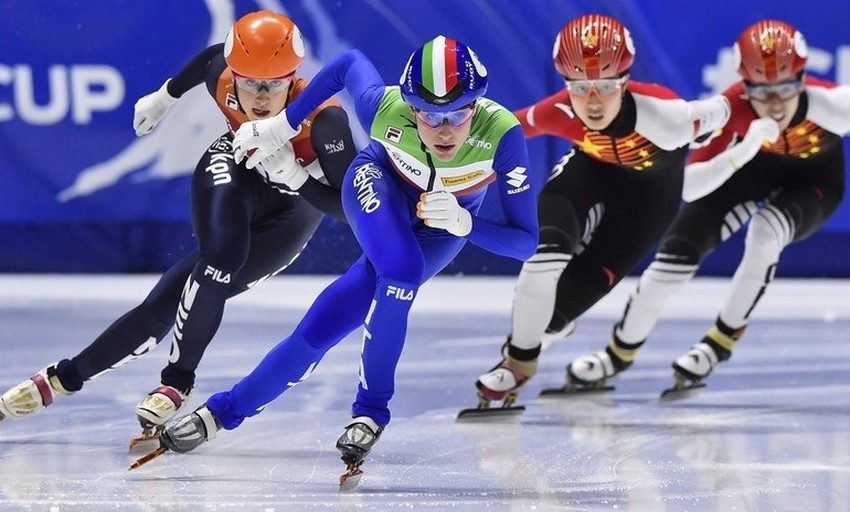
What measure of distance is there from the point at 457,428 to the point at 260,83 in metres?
1.38

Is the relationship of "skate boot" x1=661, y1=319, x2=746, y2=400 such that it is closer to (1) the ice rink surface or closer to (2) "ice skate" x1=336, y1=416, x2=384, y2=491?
(1) the ice rink surface

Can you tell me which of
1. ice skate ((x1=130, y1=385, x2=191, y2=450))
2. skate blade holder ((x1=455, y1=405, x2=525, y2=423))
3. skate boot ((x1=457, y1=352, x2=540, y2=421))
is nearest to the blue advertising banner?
skate boot ((x1=457, y1=352, x2=540, y2=421))

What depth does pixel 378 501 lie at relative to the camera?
3883 millimetres

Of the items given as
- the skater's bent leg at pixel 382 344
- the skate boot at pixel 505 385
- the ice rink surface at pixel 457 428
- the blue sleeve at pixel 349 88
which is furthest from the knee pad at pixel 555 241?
the skater's bent leg at pixel 382 344

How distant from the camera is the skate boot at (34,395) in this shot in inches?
181

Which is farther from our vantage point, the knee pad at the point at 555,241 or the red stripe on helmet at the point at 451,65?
the knee pad at the point at 555,241

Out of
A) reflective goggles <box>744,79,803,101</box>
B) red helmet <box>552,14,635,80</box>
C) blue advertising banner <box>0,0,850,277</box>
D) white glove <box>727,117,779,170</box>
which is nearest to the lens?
red helmet <box>552,14,635,80</box>

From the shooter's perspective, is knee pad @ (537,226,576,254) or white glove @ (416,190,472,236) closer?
white glove @ (416,190,472,236)

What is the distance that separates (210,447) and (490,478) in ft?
3.09

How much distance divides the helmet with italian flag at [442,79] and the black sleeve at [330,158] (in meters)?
0.57

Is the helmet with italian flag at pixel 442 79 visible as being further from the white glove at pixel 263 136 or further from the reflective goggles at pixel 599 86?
the reflective goggles at pixel 599 86

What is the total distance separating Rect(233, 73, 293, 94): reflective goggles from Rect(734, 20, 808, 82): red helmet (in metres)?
1.97

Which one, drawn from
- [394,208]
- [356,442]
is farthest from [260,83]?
[356,442]

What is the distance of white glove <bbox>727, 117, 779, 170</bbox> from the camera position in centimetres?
548
